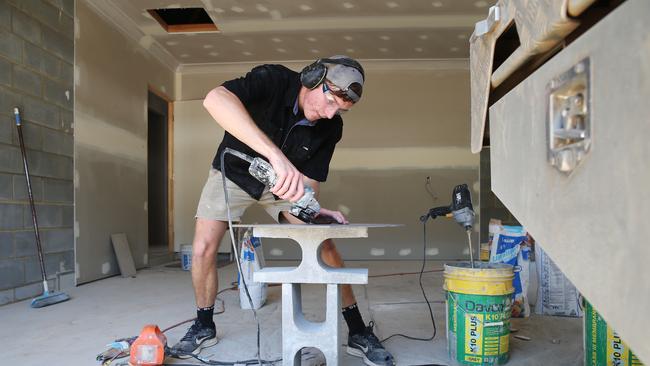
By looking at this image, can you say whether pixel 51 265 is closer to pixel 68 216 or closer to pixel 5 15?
pixel 68 216

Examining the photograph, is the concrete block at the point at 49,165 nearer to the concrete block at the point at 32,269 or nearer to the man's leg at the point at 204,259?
the concrete block at the point at 32,269

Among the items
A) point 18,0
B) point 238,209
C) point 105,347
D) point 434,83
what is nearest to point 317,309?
point 238,209

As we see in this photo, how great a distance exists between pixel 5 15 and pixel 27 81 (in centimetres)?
44

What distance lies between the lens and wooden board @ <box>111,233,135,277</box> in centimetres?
412

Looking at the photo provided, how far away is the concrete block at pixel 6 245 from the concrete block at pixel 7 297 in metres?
0.23

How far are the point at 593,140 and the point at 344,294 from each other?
1.65 m

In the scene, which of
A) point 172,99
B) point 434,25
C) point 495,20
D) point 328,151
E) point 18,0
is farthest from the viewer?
point 172,99

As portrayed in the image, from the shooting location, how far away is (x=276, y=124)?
1.98m

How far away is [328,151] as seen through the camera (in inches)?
86.7

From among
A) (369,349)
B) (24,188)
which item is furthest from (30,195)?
(369,349)

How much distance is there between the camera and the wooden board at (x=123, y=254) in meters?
4.12

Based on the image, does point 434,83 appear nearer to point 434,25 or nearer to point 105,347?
point 434,25

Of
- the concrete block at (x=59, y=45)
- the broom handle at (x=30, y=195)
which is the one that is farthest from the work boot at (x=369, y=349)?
the concrete block at (x=59, y=45)

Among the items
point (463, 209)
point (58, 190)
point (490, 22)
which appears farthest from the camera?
point (58, 190)
